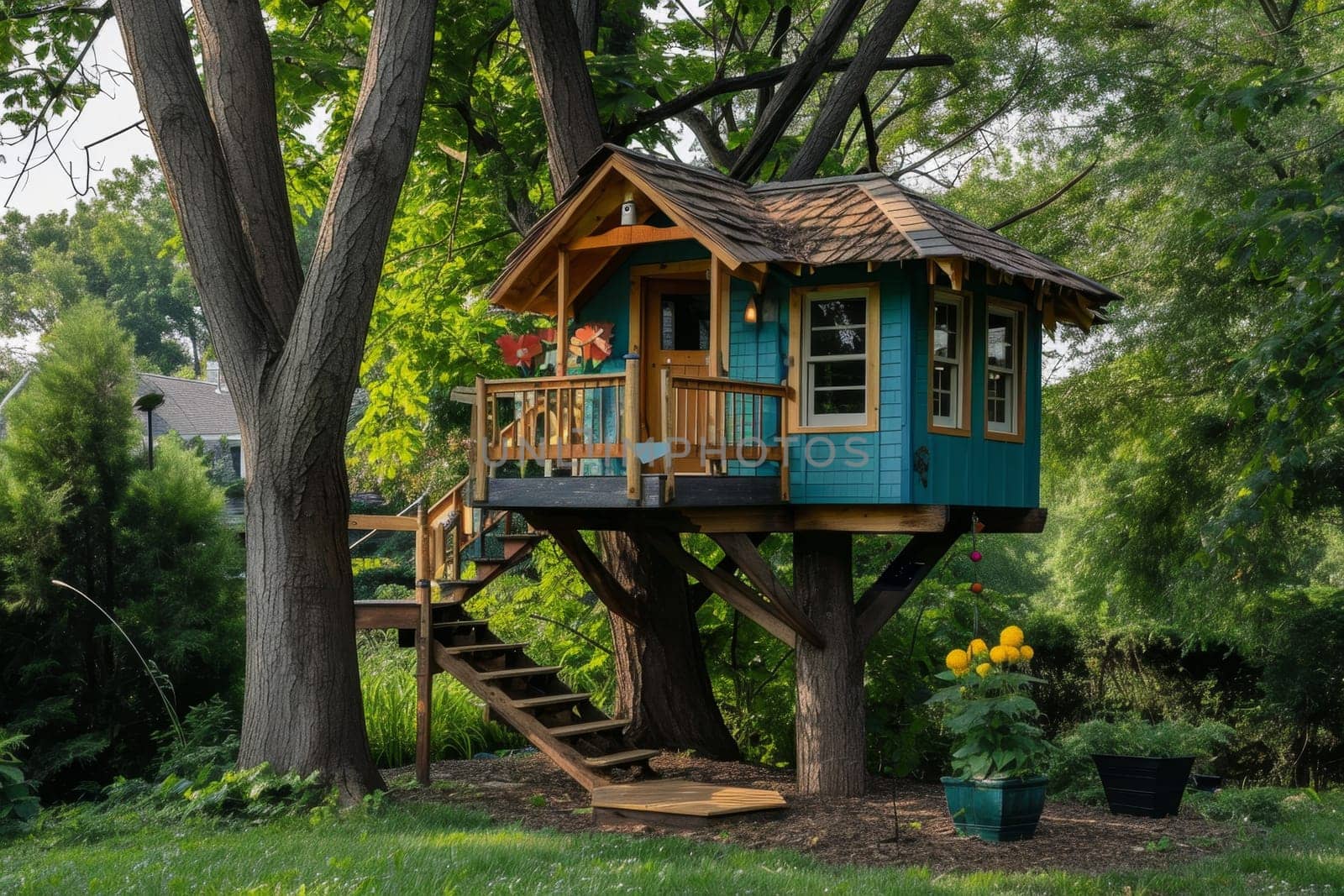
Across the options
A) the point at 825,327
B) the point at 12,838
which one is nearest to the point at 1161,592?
the point at 825,327

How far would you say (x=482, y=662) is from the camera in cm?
1216

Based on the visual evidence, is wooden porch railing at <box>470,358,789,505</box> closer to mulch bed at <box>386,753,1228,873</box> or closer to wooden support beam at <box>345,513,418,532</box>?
wooden support beam at <box>345,513,418,532</box>

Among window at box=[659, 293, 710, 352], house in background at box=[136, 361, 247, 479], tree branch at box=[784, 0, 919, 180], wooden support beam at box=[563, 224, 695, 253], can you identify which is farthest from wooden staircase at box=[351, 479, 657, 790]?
house in background at box=[136, 361, 247, 479]

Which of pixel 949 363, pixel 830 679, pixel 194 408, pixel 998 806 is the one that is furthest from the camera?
pixel 194 408

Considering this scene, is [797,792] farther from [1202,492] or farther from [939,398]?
[1202,492]

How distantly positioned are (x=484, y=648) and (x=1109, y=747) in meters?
→ 5.66

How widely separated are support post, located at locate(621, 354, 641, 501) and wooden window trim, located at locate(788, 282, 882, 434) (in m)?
1.58

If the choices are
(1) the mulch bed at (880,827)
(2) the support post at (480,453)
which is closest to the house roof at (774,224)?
(2) the support post at (480,453)

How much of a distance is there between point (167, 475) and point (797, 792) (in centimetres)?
716

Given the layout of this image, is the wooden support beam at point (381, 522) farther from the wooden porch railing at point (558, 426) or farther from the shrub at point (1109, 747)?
the shrub at point (1109, 747)

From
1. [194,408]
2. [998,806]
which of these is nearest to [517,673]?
[998,806]

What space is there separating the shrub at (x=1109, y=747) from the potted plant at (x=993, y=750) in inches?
81.9

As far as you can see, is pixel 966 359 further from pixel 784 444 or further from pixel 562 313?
pixel 562 313

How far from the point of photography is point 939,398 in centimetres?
1043
